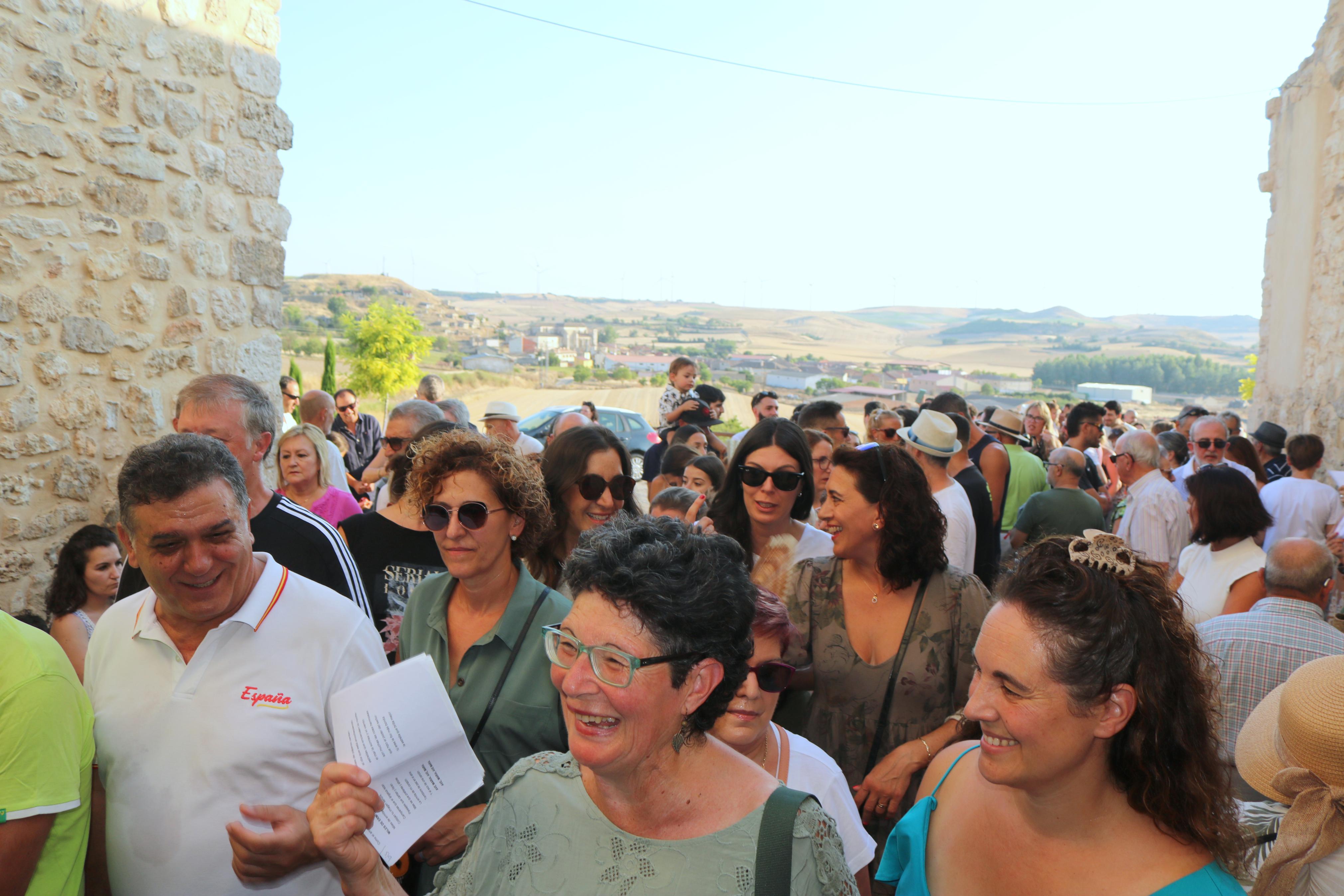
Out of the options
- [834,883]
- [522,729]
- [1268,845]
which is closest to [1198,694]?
[1268,845]

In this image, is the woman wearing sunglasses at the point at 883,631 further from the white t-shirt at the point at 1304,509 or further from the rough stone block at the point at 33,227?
the white t-shirt at the point at 1304,509

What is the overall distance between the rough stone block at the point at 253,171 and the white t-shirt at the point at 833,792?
206 inches

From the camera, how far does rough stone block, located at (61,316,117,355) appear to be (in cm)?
467

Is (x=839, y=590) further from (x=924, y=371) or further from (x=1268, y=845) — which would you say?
(x=924, y=371)

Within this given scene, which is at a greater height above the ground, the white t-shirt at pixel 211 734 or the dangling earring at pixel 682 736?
the dangling earring at pixel 682 736

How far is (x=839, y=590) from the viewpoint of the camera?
2938 mm

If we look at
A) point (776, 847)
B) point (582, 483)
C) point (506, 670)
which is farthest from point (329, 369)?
point (776, 847)

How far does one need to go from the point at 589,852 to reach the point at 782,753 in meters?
0.76

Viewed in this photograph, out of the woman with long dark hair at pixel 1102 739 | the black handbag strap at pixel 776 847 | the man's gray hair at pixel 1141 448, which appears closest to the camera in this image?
the black handbag strap at pixel 776 847

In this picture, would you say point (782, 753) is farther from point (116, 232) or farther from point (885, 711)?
point (116, 232)

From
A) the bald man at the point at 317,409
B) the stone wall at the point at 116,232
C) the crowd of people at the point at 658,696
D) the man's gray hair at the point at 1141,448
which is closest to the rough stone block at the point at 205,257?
the stone wall at the point at 116,232

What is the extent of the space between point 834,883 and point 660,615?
0.51 metres

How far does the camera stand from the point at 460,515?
2.57m

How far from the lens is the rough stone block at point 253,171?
215 inches
